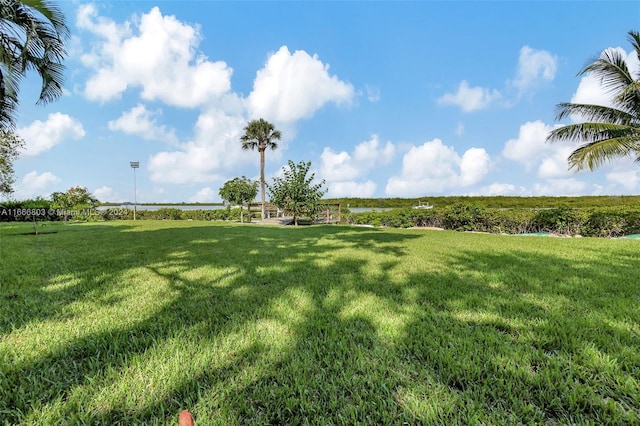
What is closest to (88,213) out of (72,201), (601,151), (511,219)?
(72,201)

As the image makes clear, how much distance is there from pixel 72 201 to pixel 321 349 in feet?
107

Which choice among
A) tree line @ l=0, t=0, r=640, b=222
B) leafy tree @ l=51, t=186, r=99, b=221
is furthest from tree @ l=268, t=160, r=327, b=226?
leafy tree @ l=51, t=186, r=99, b=221

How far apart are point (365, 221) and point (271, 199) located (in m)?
7.59

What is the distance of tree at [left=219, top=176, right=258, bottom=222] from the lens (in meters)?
25.0

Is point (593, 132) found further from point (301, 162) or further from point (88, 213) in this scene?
point (88, 213)

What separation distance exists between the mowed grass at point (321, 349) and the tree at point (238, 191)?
2165 cm

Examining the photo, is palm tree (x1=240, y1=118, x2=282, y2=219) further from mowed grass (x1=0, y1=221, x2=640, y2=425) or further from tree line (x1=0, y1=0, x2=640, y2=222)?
mowed grass (x1=0, y1=221, x2=640, y2=425)

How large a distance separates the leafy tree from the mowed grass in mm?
28283

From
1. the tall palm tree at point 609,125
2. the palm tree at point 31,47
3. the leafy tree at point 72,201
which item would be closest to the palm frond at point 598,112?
the tall palm tree at point 609,125

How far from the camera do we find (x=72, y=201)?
25172mm

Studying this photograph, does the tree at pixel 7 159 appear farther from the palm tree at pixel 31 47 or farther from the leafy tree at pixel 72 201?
the palm tree at pixel 31 47

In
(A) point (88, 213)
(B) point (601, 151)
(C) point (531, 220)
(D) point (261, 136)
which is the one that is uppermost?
(D) point (261, 136)

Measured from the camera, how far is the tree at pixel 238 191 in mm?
25047

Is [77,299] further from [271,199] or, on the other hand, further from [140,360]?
[271,199]
